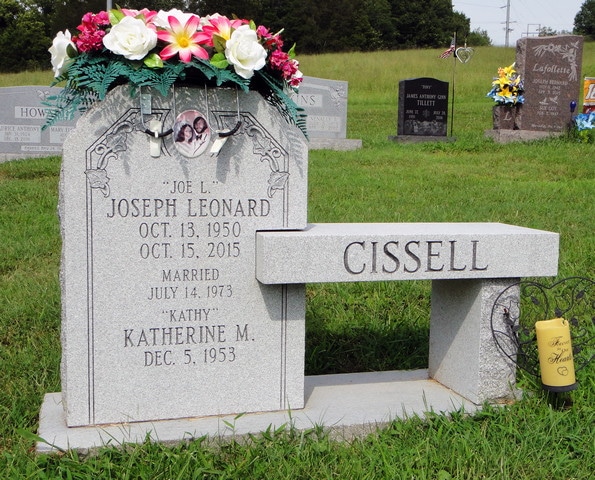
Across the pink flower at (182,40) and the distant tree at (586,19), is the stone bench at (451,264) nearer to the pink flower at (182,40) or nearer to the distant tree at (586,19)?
the pink flower at (182,40)

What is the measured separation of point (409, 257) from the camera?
115 inches

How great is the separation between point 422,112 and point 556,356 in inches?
465

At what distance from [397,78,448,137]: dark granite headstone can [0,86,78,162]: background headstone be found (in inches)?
243

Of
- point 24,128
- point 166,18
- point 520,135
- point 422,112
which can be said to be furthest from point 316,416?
point 422,112

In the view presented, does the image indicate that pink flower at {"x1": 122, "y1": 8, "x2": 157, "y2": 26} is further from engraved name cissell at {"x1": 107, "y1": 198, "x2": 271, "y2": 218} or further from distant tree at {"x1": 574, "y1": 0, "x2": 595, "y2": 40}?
distant tree at {"x1": 574, "y1": 0, "x2": 595, "y2": 40}

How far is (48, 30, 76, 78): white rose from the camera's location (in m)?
2.76

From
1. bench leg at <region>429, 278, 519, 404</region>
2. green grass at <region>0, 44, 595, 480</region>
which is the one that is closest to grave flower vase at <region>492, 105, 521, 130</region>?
green grass at <region>0, 44, 595, 480</region>

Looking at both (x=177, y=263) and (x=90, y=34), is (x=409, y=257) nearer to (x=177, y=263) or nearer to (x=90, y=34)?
(x=177, y=263)

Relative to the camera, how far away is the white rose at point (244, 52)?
8.89ft

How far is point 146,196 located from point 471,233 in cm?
127

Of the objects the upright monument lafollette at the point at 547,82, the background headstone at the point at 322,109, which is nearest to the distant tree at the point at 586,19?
the upright monument lafollette at the point at 547,82

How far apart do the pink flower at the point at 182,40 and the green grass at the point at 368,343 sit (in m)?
1.39

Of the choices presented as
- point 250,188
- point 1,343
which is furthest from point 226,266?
point 1,343

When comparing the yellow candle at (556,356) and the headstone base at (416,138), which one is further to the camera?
the headstone base at (416,138)
